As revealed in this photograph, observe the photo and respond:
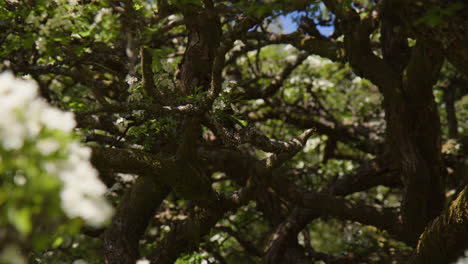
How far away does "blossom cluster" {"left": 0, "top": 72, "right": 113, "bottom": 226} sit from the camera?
1.80 meters

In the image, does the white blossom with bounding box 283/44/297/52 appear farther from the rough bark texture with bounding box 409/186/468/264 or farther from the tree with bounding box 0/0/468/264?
the rough bark texture with bounding box 409/186/468/264

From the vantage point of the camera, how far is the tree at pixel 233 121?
456 centimetres

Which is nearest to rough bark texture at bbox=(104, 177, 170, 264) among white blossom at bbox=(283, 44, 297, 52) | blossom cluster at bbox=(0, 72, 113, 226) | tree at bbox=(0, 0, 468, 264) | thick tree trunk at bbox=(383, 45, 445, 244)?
tree at bbox=(0, 0, 468, 264)

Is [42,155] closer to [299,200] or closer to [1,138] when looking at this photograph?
[1,138]

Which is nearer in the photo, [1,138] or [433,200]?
[1,138]

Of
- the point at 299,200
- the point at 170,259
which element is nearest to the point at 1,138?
the point at 170,259

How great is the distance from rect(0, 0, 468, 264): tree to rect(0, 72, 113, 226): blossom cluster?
0.14 meters

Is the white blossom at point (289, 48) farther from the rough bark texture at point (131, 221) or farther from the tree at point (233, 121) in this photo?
the rough bark texture at point (131, 221)

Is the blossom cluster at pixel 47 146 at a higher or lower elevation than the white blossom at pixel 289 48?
lower

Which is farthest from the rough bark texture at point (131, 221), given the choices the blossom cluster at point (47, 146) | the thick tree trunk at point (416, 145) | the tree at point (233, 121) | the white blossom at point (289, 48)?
the white blossom at point (289, 48)

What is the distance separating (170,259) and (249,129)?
250cm

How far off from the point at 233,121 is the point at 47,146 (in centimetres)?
352

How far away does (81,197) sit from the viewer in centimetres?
→ 185

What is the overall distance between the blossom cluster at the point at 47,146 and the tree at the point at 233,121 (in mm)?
141
